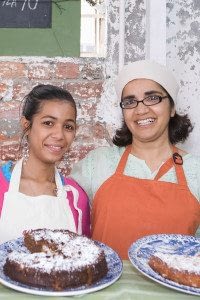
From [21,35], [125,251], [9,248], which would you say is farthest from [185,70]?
[9,248]

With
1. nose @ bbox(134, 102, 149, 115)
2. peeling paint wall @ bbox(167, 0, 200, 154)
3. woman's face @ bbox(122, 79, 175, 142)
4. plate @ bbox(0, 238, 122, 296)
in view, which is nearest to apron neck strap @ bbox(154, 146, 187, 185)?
woman's face @ bbox(122, 79, 175, 142)

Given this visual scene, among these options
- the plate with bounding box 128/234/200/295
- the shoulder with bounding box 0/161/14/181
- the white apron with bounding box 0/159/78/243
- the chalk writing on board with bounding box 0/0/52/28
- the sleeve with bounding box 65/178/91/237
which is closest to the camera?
the plate with bounding box 128/234/200/295

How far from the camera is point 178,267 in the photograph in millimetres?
1202

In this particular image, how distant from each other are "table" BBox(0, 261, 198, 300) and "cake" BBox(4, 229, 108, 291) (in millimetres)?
44

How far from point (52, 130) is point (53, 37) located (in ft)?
3.54

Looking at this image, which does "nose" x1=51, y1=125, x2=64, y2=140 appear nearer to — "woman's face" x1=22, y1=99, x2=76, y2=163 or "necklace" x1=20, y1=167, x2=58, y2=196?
"woman's face" x1=22, y1=99, x2=76, y2=163

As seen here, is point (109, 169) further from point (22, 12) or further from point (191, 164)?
point (22, 12)

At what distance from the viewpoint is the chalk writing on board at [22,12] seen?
273 cm

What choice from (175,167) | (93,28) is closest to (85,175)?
(175,167)

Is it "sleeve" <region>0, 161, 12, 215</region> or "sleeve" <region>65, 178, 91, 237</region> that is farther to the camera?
"sleeve" <region>65, 178, 91, 237</region>

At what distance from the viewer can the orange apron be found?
194 centimetres

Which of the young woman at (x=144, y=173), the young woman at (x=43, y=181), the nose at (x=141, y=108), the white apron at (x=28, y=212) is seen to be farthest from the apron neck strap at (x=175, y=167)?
the white apron at (x=28, y=212)

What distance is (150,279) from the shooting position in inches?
48.6

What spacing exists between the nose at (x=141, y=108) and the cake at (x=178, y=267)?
0.90 meters
